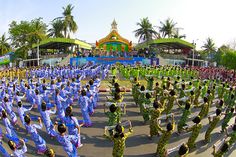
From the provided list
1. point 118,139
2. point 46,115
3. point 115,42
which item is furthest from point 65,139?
point 115,42

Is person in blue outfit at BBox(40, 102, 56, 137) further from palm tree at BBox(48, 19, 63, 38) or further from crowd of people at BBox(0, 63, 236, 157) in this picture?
palm tree at BBox(48, 19, 63, 38)

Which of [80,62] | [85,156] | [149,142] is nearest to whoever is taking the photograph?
[85,156]

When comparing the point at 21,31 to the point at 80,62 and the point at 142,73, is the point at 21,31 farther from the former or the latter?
the point at 142,73

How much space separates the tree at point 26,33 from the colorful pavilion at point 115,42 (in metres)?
11.5

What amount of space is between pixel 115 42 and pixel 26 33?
54.0 feet

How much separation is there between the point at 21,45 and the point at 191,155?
144 feet

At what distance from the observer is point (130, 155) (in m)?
8.18

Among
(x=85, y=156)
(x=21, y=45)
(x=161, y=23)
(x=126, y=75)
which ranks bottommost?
(x=85, y=156)

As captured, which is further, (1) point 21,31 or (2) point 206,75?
(1) point 21,31

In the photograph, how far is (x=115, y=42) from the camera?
4209 cm

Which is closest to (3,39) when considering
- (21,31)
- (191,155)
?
(21,31)

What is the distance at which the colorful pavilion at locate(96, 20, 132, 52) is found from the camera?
42.0 meters

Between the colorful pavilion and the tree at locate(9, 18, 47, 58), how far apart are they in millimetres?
11512

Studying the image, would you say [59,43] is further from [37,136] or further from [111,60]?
A: [37,136]
